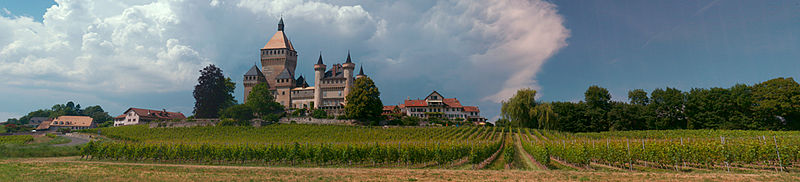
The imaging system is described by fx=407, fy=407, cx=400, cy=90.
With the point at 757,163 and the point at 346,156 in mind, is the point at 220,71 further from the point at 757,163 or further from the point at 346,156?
the point at 757,163

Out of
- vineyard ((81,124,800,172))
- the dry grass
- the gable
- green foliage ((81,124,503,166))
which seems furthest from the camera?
the gable

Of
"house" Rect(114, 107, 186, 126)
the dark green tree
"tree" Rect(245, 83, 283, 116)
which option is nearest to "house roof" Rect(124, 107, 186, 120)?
"house" Rect(114, 107, 186, 126)

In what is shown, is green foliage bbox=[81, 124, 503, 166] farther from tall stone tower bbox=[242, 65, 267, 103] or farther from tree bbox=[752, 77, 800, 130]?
tree bbox=[752, 77, 800, 130]

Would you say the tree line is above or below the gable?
below

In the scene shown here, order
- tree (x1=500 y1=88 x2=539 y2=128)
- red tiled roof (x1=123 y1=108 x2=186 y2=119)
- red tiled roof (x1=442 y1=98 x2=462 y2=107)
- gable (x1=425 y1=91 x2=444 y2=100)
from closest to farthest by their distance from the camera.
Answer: tree (x1=500 y1=88 x2=539 y2=128) → gable (x1=425 y1=91 x2=444 y2=100) → red tiled roof (x1=442 y1=98 x2=462 y2=107) → red tiled roof (x1=123 y1=108 x2=186 y2=119)

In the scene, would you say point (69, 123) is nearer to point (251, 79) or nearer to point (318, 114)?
point (251, 79)

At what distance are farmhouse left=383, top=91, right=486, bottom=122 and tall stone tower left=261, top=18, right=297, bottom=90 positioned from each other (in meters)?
23.5

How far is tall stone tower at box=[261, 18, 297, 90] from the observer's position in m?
87.3

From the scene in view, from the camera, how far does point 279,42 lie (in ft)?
299

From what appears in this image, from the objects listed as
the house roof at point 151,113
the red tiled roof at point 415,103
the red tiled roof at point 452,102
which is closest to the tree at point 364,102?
the red tiled roof at point 415,103

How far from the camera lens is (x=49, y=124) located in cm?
9800

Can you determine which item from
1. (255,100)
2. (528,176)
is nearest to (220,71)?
(255,100)

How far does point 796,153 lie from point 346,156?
25597 millimetres

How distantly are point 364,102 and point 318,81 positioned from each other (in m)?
20.2
